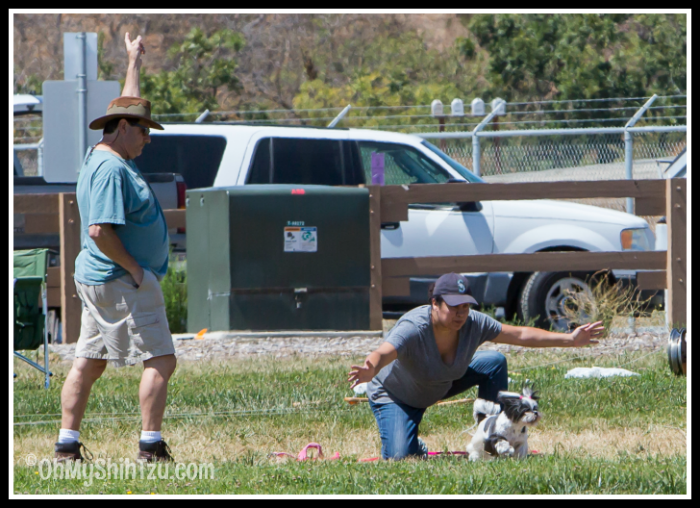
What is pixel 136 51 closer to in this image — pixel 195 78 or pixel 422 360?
pixel 422 360

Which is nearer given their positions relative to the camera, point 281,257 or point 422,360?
point 422,360

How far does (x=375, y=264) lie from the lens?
8.72 m

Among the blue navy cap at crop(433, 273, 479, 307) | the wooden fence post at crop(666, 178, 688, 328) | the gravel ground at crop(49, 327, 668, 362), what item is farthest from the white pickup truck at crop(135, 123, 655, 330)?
the blue navy cap at crop(433, 273, 479, 307)

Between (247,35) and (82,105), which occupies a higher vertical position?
(247,35)

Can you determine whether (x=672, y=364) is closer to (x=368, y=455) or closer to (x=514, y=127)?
(x=368, y=455)

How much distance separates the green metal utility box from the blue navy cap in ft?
12.8

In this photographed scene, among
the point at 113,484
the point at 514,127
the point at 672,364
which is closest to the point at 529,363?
the point at 672,364

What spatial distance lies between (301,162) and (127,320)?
17.3 feet

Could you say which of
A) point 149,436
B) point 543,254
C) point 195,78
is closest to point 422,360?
point 149,436

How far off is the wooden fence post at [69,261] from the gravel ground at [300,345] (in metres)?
0.24

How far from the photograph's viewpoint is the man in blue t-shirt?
4.54m

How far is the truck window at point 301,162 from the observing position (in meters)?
9.59

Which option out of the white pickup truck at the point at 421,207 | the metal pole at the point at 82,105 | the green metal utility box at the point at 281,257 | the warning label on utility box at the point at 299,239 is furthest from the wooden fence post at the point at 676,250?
the metal pole at the point at 82,105

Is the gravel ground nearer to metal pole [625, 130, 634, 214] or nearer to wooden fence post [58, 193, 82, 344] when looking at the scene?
wooden fence post [58, 193, 82, 344]
